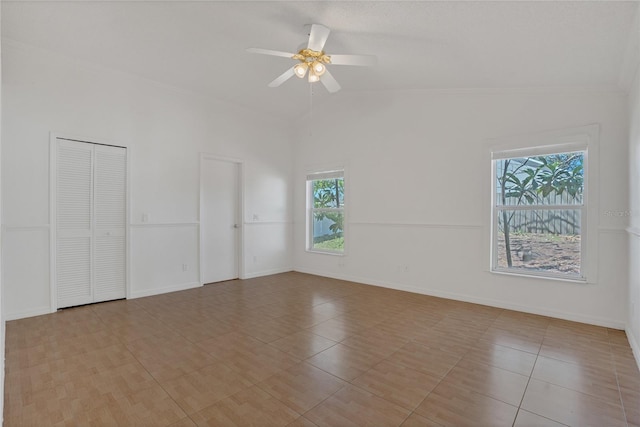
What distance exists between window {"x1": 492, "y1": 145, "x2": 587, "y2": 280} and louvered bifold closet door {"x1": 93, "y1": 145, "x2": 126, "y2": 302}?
5013 mm

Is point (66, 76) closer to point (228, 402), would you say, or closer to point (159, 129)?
point (159, 129)

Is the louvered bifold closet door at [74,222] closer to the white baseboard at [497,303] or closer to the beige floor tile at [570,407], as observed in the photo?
the white baseboard at [497,303]

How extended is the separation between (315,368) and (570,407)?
169 centimetres

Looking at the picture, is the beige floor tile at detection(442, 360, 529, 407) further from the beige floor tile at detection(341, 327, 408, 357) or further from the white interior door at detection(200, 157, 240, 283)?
the white interior door at detection(200, 157, 240, 283)

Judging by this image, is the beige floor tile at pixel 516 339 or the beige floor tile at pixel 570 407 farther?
the beige floor tile at pixel 516 339

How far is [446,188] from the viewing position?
174 inches

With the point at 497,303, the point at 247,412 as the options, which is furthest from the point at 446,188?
the point at 247,412

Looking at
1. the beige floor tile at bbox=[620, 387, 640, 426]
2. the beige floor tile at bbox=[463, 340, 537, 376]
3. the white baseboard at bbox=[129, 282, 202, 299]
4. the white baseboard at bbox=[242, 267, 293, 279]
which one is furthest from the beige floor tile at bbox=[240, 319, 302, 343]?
the beige floor tile at bbox=[620, 387, 640, 426]

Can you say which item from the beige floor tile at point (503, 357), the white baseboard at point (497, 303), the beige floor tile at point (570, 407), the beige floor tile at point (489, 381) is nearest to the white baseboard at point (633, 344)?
the white baseboard at point (497, 303)

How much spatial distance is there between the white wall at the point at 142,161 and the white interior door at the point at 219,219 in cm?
20

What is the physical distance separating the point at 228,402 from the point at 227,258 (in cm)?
374

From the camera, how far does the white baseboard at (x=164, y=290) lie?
4.39m

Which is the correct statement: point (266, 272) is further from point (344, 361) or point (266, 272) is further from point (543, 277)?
point (543, 277)

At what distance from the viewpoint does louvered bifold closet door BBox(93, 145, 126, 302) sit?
4.08 m
